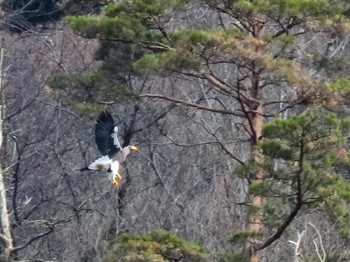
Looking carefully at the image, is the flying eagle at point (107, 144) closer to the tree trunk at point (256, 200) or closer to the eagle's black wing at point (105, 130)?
the eagle's black wing at point (105, 130)

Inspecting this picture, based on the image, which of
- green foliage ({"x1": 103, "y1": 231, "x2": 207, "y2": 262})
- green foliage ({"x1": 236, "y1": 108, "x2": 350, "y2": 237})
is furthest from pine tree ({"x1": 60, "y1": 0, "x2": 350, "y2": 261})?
green foliage ({"x1": 103, "y1": 231, "x2": 207, "y2": 262})

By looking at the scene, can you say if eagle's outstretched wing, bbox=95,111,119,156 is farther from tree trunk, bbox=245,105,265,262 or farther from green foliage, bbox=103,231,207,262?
tree trunk, bbox=245,105,265,262

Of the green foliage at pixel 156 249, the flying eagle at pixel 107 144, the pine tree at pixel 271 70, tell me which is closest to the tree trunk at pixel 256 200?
the pine tree at pixel 271 70

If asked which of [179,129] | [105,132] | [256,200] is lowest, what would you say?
[179,129]

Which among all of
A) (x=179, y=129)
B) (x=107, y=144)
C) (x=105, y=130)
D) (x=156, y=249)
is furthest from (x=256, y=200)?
(x=179, y=129)

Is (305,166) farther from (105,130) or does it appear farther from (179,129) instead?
(179,129)
